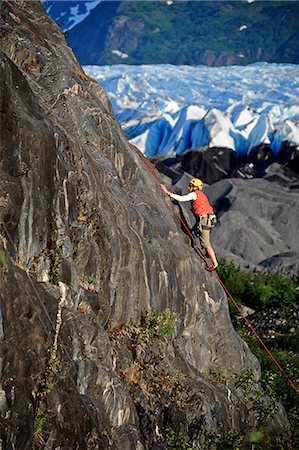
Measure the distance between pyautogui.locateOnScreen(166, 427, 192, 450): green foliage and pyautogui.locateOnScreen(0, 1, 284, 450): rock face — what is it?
0.49ft

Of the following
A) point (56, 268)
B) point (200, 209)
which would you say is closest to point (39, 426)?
point (56, 268)

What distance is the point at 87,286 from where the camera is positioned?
1227 centimetres

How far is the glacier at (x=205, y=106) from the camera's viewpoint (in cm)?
9012

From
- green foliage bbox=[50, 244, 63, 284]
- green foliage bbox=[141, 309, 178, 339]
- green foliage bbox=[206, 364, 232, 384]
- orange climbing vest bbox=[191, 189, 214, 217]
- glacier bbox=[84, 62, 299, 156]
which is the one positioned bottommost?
glacier bbox=[84, 62, 299, 156]

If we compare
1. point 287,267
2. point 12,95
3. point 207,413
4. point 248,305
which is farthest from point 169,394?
point 287,267

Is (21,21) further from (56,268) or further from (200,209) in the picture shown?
(56,268)

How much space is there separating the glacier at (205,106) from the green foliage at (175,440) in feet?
251

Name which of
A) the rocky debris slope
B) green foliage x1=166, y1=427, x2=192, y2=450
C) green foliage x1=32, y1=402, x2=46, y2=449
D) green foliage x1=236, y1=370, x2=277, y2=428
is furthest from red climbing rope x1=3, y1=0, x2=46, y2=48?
the rocky debris slope

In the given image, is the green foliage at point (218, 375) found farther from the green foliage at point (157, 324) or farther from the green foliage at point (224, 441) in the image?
the green foliage at point (224, 441)

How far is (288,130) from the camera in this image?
89750 mm

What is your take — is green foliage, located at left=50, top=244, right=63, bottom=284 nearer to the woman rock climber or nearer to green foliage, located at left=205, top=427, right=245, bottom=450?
green foliage, located at left=205, top=427, right=245, bottom=450

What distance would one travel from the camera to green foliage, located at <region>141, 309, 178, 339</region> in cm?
1361

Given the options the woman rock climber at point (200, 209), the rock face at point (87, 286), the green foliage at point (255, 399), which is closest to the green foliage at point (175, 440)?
the rock face at point (87, 286)

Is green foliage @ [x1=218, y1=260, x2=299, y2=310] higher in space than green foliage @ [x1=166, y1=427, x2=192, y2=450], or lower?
lower
